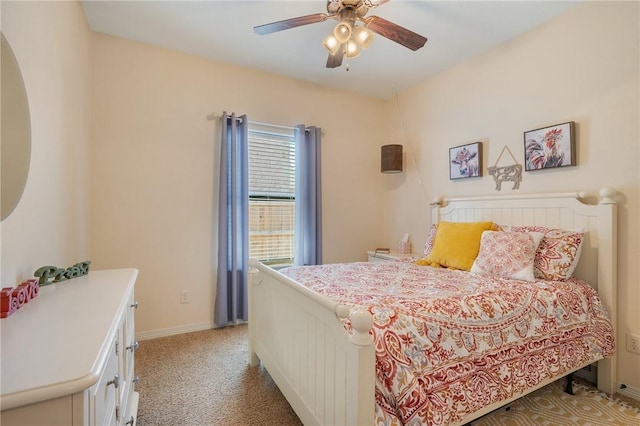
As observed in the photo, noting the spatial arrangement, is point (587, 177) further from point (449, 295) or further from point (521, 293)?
point (449, 295)

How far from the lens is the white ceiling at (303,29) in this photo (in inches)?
87.4

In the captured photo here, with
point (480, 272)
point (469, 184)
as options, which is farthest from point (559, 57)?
point (480, 272)

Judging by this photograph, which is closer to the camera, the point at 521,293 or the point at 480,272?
the point at 521,293

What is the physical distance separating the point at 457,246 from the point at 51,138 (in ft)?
9.02

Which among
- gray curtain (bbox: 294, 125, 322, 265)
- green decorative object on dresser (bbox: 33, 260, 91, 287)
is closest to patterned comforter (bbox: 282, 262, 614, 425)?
green decorative object on dresser (bbox: 33, 260, 91, 287)

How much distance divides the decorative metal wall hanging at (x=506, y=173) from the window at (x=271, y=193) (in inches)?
80.9

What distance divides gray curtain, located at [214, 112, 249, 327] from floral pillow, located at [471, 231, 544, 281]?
2120 mm

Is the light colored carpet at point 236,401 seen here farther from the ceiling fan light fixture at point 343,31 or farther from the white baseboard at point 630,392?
the ceiling fan light fixture at point 343,31

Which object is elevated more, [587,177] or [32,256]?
[587,177]

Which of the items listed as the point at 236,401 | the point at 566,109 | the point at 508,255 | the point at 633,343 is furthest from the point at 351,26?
the point at 633,343

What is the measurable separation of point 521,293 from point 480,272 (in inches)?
18.7

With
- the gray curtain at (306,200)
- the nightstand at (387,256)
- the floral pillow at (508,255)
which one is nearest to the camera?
the floral pillow at (508,255)

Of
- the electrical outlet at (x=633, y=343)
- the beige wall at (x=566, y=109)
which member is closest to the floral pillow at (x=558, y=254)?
the beige wall at (x=566, y=109)

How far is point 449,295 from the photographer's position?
1.55m
